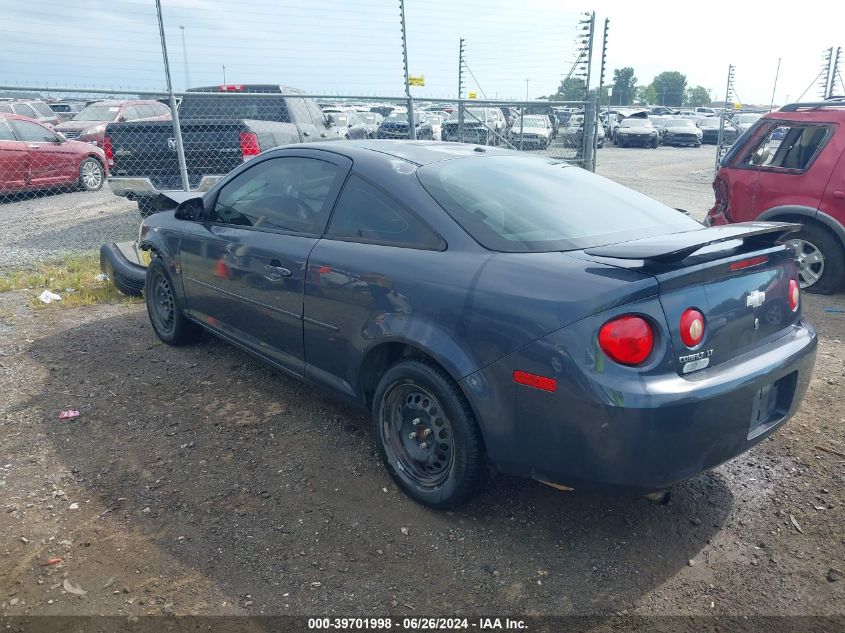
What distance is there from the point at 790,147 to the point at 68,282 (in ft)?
24.7

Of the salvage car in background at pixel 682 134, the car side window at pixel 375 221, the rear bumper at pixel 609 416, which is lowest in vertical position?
the salvage car in background at pixel 682 134

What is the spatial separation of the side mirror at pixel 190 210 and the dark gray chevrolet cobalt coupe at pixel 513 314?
1.88 ft

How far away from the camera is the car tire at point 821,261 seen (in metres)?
6.41

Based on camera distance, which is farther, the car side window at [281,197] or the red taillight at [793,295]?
the car side window at [281,197]

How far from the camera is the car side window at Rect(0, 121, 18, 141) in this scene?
11719 millimetres

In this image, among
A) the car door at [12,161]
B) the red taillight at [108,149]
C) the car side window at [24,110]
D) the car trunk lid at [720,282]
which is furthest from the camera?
the car side window at [24,110]

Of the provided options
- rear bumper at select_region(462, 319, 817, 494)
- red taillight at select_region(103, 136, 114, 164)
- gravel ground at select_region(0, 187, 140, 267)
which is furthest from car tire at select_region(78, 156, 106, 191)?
rear bumper at select_region(462, 319, 817, 494)

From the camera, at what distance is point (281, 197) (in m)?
3.95

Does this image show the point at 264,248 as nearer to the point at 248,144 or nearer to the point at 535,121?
the point at 248,144

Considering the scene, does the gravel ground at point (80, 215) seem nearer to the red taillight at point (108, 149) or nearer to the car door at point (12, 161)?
the car door at point (12, 161)

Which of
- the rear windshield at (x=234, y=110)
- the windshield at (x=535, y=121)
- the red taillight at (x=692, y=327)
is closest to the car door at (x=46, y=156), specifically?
the rear windshield at (x=234, y=110)

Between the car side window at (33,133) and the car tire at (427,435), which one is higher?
the car side window at (33,133)

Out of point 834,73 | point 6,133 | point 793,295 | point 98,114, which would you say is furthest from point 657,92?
point 793,295

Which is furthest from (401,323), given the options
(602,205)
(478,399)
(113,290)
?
(113,290)
